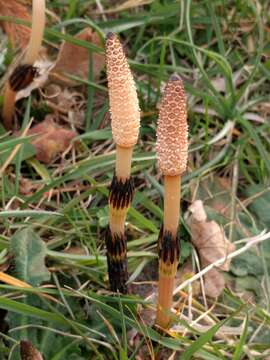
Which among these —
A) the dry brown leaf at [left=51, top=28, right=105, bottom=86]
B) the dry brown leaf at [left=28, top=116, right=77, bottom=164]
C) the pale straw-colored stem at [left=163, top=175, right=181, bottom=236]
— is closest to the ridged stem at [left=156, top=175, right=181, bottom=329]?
the pale straw-colored stem at [left=163, top=175, right=181, bottom=236]

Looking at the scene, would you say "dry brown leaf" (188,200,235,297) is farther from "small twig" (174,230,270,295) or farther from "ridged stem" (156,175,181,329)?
"ridged stem" (156,175,181,329)

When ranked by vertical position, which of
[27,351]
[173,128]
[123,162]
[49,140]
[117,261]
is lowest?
[27,351]

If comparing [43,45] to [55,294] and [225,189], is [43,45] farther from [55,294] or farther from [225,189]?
[55,294]

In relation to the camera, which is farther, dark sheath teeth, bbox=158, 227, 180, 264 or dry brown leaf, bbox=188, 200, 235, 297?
dry brown leaf, bbox=188, 200, 235, 297

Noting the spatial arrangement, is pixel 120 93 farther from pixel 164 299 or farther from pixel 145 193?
pixel 145 193

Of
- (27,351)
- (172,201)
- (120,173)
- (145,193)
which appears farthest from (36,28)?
(27,351)
